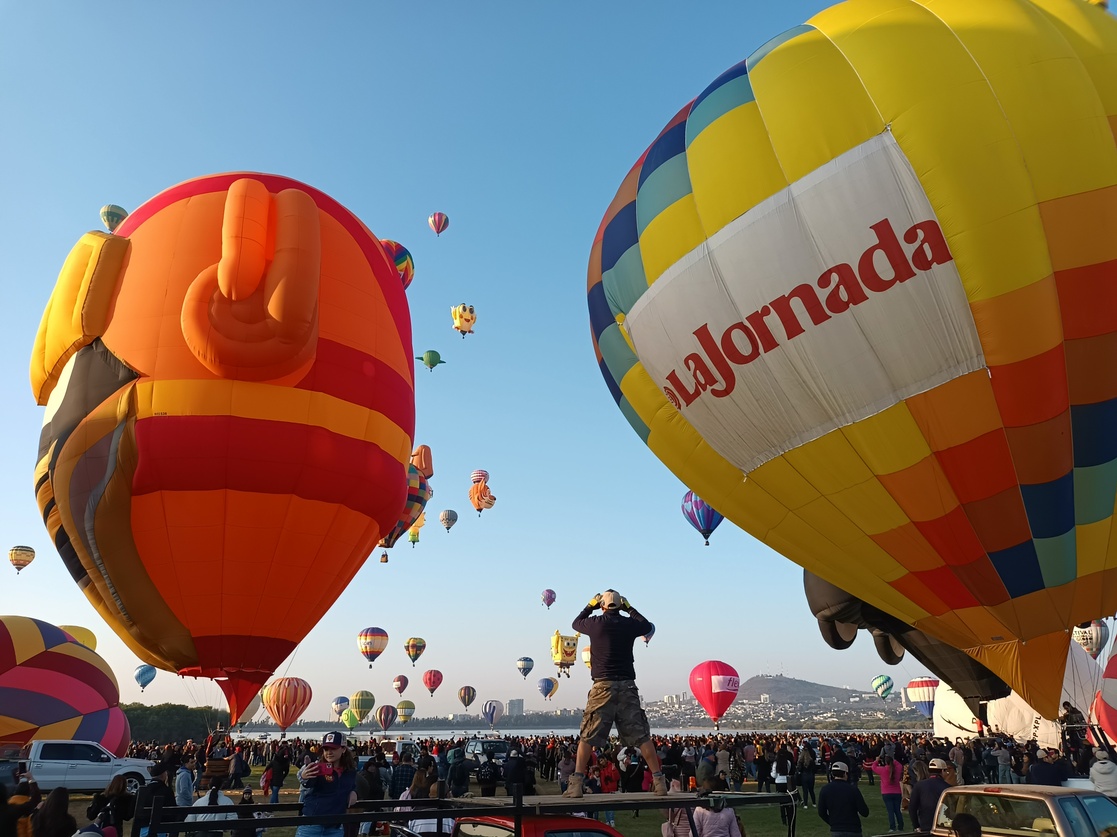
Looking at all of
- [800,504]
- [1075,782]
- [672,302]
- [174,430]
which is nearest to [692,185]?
[672,302]

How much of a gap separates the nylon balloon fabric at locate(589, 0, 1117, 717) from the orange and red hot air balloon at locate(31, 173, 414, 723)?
588 cm

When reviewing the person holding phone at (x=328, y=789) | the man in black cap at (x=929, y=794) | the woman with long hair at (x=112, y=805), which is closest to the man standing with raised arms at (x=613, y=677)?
the person holding phone at (x=328, y=789)

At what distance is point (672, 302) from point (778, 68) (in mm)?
3464

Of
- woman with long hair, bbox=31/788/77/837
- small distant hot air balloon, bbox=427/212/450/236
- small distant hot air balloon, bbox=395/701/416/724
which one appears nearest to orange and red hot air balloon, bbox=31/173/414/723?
woman with long hair, bbox=31/788/77/837

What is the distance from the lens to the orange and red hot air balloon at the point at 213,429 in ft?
41.5

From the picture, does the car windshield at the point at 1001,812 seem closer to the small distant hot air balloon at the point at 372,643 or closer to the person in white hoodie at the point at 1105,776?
the person in white hoodie at the point at 1105,776

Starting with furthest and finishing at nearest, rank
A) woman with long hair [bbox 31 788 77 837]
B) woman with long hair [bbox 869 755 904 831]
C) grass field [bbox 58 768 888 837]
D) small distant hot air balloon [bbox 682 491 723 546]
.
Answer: small distant hot air balloon [bbox 682 491 723 546] → grass field [bbox 58 768 888 837] → woman with long hair [bbox 869 755 904 831] → woman with long hair [bbox 31 788 77 837]

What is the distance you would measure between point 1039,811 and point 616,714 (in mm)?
3366

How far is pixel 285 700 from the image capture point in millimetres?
40844

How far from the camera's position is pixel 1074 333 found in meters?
9.46

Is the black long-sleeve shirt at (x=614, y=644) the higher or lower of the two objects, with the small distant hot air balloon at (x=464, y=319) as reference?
lower

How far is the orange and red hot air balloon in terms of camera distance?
41.5ft

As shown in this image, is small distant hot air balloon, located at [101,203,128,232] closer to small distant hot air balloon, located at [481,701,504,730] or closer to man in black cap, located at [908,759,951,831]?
man in black cap, located at [908,759,951,831]

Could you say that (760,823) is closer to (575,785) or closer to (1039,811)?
Result: (1039,811)
